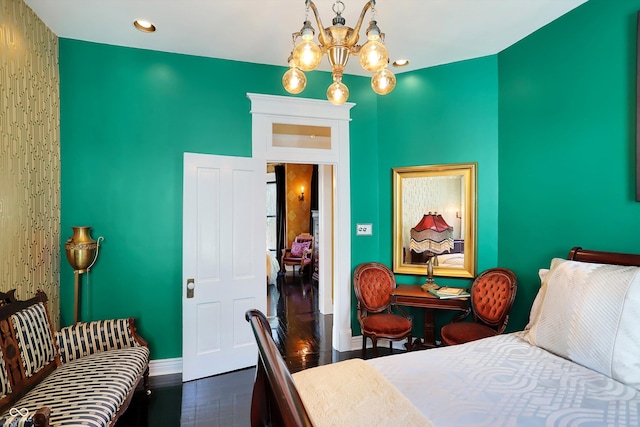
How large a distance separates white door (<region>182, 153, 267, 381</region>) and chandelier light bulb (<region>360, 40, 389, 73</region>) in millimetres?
1991

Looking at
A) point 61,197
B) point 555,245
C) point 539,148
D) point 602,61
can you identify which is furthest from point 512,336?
point 61,197

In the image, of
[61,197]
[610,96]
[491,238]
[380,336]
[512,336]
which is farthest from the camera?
[491,238]

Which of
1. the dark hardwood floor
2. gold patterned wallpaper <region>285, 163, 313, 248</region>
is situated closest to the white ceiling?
the dark hardwood floor

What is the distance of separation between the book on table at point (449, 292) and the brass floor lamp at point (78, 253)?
3.17 meters

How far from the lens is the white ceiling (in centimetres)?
248

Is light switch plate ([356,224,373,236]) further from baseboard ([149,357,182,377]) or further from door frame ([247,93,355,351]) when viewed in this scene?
baseboard ([149,357,182,377])

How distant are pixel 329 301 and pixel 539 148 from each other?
11.4 feet

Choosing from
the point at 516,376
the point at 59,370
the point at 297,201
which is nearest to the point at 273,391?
the point at 516,376

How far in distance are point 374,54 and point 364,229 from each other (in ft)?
7.88

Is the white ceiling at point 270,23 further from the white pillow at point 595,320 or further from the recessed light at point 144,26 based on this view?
the white pillow at point 595,320

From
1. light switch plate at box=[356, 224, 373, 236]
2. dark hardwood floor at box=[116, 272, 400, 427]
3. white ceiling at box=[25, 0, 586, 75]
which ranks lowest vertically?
dark hardwood floor at box=[116, 272, 400, 427]

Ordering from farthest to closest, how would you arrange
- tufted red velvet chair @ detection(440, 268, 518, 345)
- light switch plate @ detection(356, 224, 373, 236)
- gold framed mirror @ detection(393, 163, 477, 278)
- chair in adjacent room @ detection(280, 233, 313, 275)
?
chair in adjacent room @ detection(280, 233, 313, 275) < light switch plate @ detection(356, 224, 373, 236) < gold framed mirror @ detection(393, 163, 477, 278) < tufted red velvet chair @ detection(440, 268, 518, 345)

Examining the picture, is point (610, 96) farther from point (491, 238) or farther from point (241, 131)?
point (241, 131)

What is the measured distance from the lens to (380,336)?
311 centimetres
